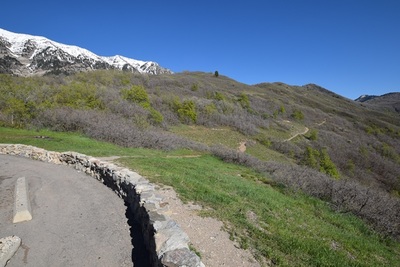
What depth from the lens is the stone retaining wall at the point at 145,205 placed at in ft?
18.0

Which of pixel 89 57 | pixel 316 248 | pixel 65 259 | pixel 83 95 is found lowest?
pixel 65 259

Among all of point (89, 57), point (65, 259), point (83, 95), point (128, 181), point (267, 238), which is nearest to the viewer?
point (65, 259)

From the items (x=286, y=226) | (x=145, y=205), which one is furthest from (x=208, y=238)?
(x=286, y=226)

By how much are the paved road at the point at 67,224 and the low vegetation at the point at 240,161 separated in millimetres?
2602

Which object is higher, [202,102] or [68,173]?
[202,102]

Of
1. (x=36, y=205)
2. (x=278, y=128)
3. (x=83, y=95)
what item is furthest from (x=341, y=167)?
(x=36, y=205)

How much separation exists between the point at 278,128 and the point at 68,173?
52359mm

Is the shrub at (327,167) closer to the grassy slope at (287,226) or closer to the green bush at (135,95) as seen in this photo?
the grassy slope at (287,226)

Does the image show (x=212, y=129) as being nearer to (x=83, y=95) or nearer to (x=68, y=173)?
(x=83, y=95)

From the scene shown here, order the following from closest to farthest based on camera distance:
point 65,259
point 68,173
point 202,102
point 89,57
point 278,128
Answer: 1. point 65,259
2. point 68,173
3. point 202,102
4. point 278,128
5. point 89,57

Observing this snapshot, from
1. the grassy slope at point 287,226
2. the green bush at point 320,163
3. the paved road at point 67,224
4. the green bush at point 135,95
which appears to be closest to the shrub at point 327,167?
the green bush at point 320,163

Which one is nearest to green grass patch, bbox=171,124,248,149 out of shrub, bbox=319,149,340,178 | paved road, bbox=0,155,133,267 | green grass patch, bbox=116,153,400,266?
shrub, bbox=319,149,340,178

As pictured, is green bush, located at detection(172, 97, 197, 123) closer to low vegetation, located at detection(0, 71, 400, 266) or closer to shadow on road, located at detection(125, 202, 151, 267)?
low vegetation, located at detection(0, 71, 400, 266)

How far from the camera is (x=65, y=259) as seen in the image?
6258 millimetres
